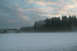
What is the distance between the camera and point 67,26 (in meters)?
78.7

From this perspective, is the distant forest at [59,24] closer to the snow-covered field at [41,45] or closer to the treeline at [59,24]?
the treeline at [59,24]

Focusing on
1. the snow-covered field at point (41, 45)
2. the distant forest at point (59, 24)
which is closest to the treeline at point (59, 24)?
the distant forest at point (59, 24)

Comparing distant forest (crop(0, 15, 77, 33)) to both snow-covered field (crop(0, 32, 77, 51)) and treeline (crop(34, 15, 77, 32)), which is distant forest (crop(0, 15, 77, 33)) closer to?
treeline (crop(34, 15, 77, 32))

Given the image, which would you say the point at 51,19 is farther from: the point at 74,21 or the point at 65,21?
the point at 74,21

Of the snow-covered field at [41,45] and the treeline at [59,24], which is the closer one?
the snow-covered field at [41,45]

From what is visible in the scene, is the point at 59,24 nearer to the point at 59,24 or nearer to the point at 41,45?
the point at 59,24

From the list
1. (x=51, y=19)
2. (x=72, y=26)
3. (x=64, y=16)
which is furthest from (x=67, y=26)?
(x=51, y=19)

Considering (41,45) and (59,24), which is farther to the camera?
(59,24)

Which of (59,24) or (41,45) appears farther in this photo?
(59,24)

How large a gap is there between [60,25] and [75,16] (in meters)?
14.0

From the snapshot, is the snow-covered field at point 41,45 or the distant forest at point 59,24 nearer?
the snow-covered field at point 41,45

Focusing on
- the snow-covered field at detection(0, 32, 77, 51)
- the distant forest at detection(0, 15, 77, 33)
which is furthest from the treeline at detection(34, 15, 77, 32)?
the snow-covered field at detection(0, 32, 77, 51)

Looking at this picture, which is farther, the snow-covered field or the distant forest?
the distant forest

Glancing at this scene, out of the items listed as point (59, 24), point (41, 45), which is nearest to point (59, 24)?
point (59, 24)
